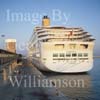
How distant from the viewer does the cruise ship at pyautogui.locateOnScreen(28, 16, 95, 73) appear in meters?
51.2

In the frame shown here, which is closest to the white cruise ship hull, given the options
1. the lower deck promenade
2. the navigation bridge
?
the navigation bridge

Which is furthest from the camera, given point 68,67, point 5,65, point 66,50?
point 66,50

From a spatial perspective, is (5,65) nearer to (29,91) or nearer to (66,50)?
(29,91)

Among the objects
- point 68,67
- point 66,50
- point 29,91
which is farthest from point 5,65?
point 66,50

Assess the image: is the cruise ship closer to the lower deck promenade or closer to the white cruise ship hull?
the white cruise ship hull

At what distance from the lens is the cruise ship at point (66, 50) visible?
51.2m

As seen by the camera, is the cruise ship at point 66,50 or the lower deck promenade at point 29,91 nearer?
the lower deck promenade at point 29,91

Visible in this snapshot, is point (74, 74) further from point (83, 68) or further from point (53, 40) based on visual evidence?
point (53, 40)

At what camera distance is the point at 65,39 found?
5519cm

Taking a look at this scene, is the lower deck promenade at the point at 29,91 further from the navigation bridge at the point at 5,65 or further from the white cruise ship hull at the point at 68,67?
the white cruise ship hull at the point at 68,67

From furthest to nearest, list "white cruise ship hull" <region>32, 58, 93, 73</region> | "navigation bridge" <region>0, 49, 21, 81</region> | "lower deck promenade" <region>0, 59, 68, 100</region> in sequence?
"white cruise ship hull" <region>32, 58, 93, 73</region>
"navigation bridge" <region>0, 49, 21, 81</region>
"lower deck promenade" <region>0, 59, 68, 100</region>

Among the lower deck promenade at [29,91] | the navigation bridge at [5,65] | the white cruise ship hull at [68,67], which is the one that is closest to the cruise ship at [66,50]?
the white cruise ship hull at [68,67]

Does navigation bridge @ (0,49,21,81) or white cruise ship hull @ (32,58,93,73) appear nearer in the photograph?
navigation bridge @ (0,49,21,81)

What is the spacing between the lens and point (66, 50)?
5291 centimetres
